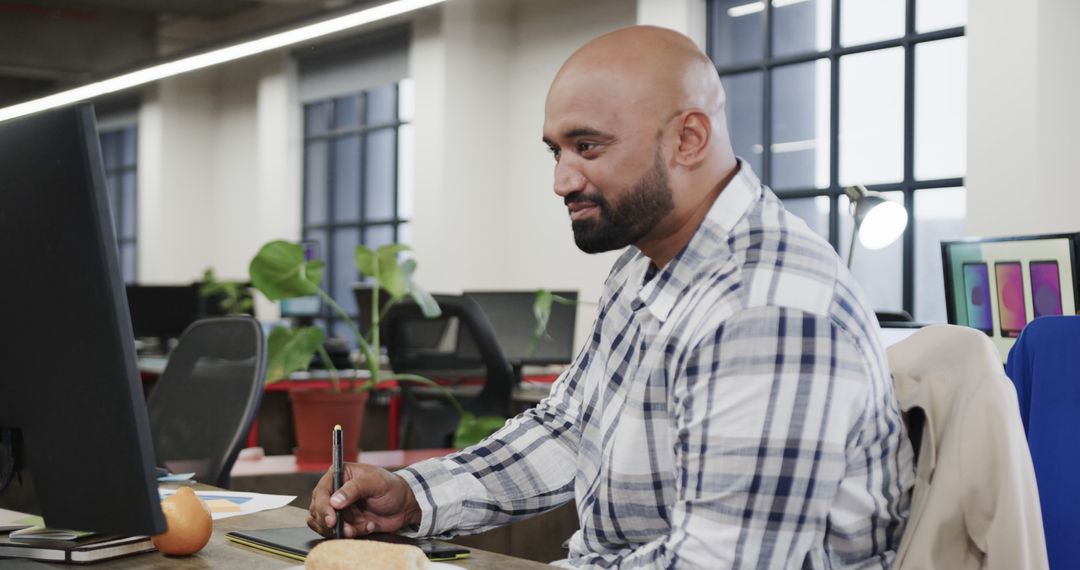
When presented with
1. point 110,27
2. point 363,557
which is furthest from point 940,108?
point 110,27

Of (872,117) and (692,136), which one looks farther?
(872,117)

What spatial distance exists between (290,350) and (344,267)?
701 cm

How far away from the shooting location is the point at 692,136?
3.91 feet

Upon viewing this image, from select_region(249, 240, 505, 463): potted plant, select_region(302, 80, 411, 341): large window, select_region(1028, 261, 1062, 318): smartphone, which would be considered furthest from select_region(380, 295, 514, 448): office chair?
select_region(302, 80, 411, 341): large window

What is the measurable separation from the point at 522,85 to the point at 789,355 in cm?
728

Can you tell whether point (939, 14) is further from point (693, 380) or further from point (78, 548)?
point (78, 548)

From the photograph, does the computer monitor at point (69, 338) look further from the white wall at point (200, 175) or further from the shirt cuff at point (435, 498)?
the white wall at point (200, 175)

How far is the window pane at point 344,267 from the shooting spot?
965 cm

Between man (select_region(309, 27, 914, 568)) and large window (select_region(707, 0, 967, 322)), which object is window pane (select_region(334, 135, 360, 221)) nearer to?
large window (select_region(707, 0, 967, 322))

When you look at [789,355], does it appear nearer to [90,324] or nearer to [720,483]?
[720,483]

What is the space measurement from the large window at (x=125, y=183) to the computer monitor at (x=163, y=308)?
177 inches

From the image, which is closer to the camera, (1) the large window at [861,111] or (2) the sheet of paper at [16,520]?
(2) the sheet of paper at [16,520]

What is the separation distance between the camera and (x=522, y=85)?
8.12 metres

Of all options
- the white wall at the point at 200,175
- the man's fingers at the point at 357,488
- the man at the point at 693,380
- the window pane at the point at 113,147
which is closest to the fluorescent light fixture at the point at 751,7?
the white wall at the point at 200,175
